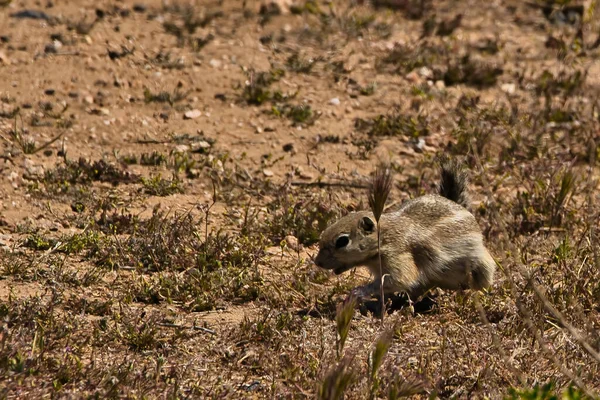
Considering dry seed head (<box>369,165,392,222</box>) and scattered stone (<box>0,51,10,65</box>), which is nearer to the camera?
dry seed head (<box>369,165,392,222</box>)

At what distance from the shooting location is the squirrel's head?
6.47 meters

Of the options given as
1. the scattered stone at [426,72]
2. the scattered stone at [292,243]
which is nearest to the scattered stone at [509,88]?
the scattered stone at [426,72]

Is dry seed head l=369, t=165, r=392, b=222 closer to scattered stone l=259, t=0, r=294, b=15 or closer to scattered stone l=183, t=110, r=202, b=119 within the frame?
scattered stone l=183, t=110, r=202, b=119

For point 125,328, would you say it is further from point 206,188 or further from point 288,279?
point 206,188

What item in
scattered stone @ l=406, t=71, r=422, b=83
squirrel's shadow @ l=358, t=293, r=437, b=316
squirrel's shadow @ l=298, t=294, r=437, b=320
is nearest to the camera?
squirrel's shadow @ l=298, t=294, r=437, b=320

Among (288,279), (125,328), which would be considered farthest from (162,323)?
(288,279)

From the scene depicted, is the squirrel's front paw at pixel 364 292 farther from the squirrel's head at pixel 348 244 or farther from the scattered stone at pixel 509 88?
the scattered stone at pixel 509 88

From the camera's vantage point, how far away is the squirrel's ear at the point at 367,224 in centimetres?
647

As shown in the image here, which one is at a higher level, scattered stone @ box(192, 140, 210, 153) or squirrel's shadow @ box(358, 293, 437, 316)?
squirrel's shadow @ box(358, 293, 437, 316)

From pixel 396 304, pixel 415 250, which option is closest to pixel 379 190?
pixel 415 250

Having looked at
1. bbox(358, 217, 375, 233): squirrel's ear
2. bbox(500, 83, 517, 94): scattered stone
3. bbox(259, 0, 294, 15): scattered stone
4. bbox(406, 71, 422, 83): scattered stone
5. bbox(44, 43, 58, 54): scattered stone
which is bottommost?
bbox(500, 83, 517, 94): scattered stone

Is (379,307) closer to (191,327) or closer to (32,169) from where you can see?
(191,327)

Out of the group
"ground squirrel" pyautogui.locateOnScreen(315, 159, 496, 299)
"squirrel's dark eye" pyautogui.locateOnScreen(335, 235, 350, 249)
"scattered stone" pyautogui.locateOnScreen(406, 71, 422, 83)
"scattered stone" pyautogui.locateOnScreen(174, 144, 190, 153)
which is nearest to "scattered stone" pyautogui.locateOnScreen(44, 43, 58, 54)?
"scattered stone" pyautogui.locateOnScreen(174, 144, 190, 153)

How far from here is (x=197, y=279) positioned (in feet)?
21.4
